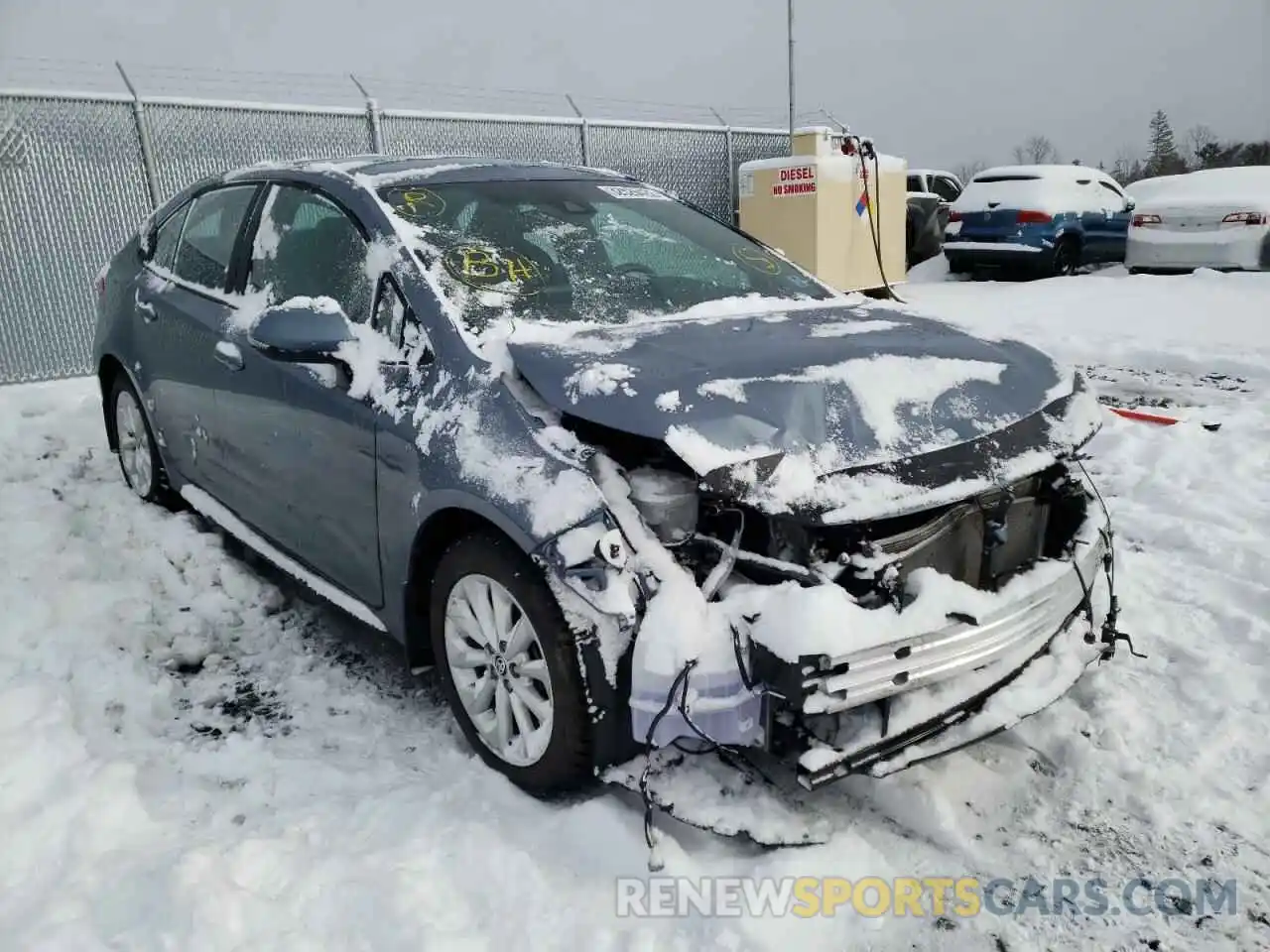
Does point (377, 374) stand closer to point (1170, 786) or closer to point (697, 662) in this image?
point (697, 662)

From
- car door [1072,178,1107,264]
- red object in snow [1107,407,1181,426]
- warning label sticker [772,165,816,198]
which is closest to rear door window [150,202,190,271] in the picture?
red object in snow [1107,407,1181,426]

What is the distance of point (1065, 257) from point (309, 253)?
12306 millimetres

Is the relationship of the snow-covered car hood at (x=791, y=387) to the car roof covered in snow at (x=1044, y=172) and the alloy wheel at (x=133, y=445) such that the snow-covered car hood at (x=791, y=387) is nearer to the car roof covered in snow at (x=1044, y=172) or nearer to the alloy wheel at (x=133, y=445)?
the alloy wheel at (x=133, y=445)

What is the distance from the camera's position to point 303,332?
2.75m

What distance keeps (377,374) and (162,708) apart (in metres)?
1.29

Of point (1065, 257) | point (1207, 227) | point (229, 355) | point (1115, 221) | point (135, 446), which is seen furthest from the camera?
point (1115, 221)

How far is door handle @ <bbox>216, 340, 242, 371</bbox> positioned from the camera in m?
3.39

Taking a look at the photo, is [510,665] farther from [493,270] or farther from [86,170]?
[86,170]

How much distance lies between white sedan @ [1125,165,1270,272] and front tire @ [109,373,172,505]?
11.8 m

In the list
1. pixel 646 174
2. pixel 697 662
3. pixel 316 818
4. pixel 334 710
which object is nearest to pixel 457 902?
pixel 316 818

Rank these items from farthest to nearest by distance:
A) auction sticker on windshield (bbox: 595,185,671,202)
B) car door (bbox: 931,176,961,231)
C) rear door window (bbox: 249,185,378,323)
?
car door (bbox: 931,176,961,231) < auction sticker on windshield (bbox: 595,185,671,202) < rear door window (bbox: 249,185,378,323)

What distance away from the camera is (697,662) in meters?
2.12

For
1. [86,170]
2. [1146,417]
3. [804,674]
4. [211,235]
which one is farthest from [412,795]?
[86,170]

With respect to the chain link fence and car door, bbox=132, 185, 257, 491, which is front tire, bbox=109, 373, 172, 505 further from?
the chain link fence
